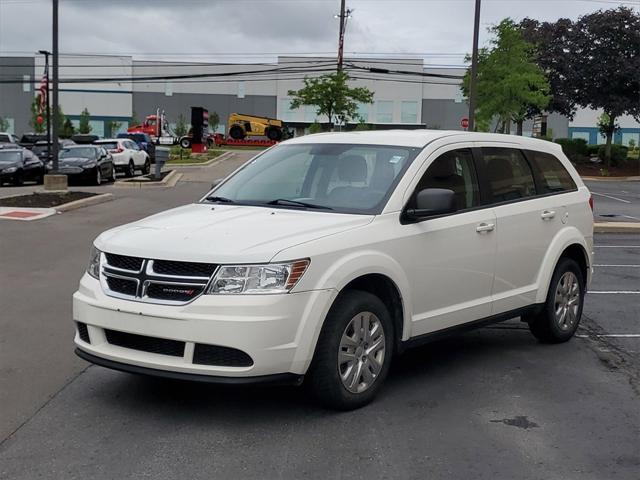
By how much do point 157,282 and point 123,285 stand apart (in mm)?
338

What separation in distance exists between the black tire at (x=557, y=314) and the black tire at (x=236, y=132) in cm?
5754

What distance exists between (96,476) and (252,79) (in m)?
83.1

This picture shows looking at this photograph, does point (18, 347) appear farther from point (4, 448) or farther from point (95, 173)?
point (95, 173)

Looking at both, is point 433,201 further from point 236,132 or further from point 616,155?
point 236,132

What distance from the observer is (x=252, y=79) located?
85.1m

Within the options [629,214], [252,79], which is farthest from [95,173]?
[252,79]

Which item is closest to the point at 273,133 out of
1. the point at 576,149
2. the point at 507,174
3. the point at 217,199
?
the point at 576,149

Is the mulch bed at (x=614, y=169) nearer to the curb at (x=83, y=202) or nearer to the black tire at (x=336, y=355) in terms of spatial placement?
the curb at (x=83, y=202)

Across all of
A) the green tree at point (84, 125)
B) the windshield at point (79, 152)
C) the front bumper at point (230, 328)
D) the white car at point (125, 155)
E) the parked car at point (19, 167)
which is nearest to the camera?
the front bumper at point (230, 328)

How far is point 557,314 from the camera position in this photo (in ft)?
24.2

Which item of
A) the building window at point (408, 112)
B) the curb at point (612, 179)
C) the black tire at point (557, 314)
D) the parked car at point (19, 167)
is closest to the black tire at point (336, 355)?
the black tire at point (557, 314)

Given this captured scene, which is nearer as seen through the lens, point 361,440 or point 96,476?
point 96,476

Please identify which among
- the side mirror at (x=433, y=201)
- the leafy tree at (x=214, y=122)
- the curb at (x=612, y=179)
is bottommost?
the curb at (x=612, y=179)

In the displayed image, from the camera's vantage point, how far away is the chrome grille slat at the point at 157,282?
4840 millimetres
